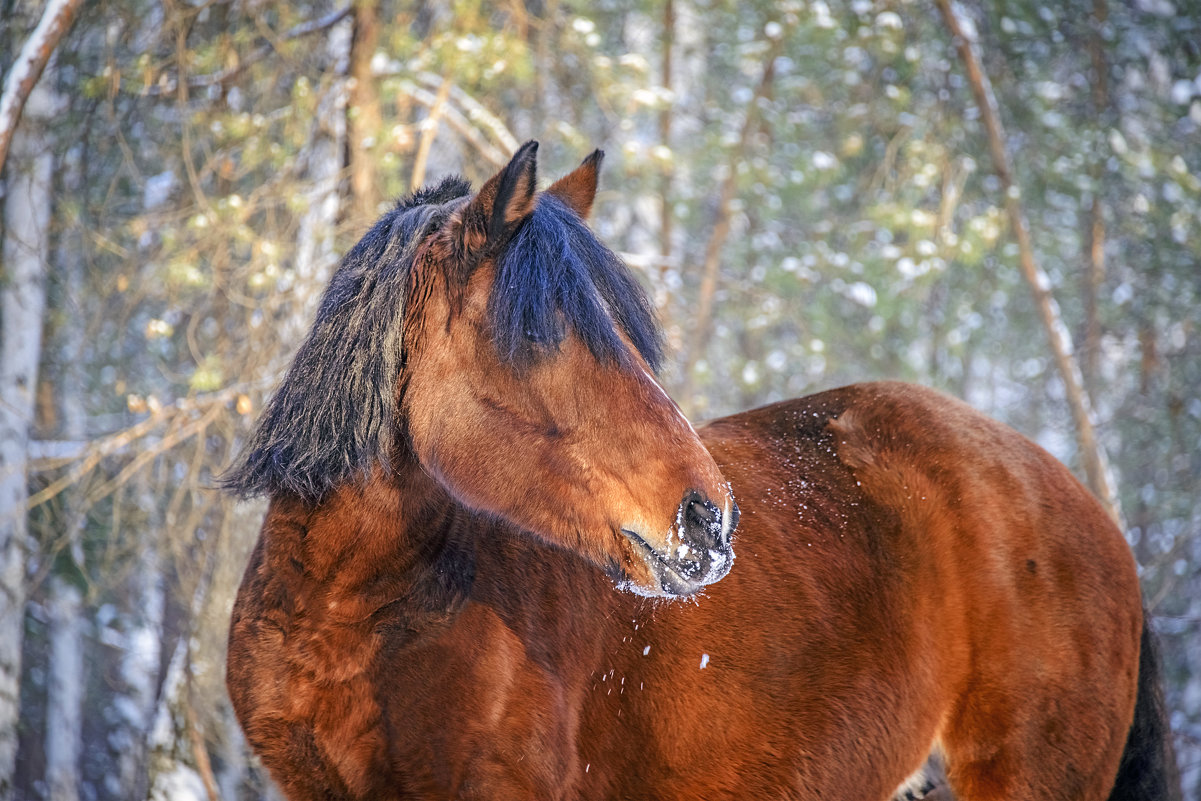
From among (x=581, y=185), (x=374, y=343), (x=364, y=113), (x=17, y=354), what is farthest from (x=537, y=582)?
(x=17, y=354)

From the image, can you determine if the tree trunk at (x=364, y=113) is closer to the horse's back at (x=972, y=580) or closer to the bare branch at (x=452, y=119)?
the bare branch at (x=452, y=119)

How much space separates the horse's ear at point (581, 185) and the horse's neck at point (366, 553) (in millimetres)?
899

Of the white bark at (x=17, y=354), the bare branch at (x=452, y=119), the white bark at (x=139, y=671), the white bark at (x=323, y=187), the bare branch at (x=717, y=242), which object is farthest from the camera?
the white bark at (x=139, y=671)

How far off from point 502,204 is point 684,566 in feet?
3.04

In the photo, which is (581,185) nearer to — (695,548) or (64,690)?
(695,548)

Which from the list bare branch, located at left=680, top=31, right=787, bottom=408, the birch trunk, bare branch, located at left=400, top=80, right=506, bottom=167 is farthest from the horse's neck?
the birch trunk

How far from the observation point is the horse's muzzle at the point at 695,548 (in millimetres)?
1923

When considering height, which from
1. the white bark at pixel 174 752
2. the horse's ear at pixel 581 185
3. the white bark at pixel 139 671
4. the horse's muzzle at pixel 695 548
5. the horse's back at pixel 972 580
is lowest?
the white bark at pixel 139 671

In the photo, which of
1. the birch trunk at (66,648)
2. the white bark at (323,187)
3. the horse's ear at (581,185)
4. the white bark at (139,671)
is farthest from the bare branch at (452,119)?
the white bark at (139,671)

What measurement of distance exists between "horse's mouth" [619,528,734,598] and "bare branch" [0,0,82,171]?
304 cm

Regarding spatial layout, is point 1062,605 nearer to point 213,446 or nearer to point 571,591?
point 571,591

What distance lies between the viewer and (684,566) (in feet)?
6.32

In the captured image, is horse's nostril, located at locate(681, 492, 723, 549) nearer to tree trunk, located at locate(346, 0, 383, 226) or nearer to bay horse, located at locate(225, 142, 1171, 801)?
bay horse, located at locate(225, 142, 1171, 801)

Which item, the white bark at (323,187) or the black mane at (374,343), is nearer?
the black mane at (374,343)
